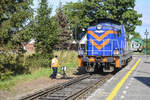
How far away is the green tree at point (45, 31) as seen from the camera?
19406 millimetres

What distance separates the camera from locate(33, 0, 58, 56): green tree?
19406 millimetres

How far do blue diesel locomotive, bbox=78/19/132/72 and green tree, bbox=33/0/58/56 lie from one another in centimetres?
390

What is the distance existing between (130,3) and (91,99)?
42774 mm

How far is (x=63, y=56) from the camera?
85.1 ft

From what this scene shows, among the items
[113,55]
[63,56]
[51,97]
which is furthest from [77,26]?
[51,97]

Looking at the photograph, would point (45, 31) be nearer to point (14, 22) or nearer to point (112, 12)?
point (14, 22)

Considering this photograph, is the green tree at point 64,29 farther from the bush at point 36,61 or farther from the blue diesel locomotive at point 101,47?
A: the blue diesel locomotive at point 101,47

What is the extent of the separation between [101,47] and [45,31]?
5.43m

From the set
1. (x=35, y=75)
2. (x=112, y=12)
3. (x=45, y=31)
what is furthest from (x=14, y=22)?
(x=112, y=12)

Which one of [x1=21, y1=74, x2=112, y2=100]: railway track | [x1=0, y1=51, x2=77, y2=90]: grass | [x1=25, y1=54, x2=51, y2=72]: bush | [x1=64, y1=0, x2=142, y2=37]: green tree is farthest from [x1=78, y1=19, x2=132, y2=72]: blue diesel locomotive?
[x1=64, y1=0, x2=142, y2=37]: green tree

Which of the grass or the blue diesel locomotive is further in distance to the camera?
the blue diesel locomotive

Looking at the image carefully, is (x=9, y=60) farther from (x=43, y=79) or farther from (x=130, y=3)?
(x=130, y=3)

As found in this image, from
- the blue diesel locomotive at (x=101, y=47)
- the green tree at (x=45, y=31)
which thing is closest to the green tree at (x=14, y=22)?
the blue diesel locomotive at (x=101, y=47)

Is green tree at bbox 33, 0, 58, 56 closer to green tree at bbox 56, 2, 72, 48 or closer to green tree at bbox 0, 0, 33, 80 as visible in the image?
green tree at bbox 0, 0, 33, 80
